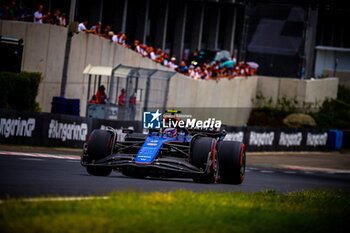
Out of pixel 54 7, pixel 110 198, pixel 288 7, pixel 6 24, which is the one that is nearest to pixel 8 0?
pixel 54 7

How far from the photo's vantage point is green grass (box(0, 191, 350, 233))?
279 inches

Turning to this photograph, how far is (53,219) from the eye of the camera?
7.25m

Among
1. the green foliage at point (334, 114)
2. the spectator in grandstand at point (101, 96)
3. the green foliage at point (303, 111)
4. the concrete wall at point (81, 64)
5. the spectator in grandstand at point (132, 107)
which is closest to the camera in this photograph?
the spectator in grandstand at point (132, 107)

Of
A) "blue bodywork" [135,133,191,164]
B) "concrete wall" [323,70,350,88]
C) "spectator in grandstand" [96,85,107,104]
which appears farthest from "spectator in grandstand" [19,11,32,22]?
"concrete wall" [323,70,350,88]

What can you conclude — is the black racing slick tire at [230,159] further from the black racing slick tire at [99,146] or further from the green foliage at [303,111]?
the green foliage at [303,111]

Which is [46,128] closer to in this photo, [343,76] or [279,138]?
[279,138]

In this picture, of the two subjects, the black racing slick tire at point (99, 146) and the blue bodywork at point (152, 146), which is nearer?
the blue bodywork at point (152, 146)

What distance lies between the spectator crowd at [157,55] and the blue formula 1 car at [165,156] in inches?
599

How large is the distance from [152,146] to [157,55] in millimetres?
21382

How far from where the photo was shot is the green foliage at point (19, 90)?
2575 cm

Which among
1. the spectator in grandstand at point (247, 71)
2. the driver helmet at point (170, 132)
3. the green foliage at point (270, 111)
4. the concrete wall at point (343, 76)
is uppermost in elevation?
the concrete wall at point (343, 76)

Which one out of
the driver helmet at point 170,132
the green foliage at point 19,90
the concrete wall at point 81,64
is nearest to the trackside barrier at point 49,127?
the green foliage at point 19,90

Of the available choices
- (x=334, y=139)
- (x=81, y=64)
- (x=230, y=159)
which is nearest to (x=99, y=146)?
(x=230, y=159)

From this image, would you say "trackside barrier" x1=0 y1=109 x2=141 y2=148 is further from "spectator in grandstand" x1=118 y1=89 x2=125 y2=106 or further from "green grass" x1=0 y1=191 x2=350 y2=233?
"green grass" x1=0 y1=191 x2=350 y2=233
